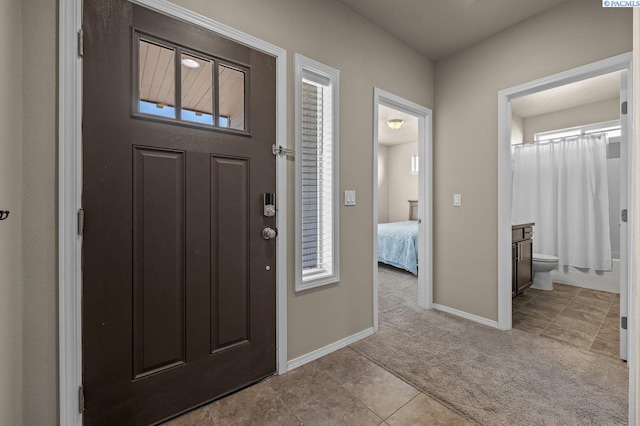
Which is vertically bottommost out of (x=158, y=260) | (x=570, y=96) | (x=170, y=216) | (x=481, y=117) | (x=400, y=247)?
(x=400, y=247)

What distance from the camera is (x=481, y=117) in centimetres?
258

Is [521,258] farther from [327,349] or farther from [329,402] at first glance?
[329,402]

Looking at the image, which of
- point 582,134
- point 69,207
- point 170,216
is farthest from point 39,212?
point 582,134

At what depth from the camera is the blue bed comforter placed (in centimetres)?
414

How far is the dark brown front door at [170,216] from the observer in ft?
4.04

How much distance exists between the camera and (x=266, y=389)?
1632 mm

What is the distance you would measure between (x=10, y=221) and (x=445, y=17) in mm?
3044

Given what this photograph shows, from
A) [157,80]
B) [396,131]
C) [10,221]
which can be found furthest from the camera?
[396,131]

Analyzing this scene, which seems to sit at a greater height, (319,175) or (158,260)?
(319,175)

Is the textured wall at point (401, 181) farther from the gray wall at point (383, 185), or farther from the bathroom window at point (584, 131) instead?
the bathroom window at point (584, 131)

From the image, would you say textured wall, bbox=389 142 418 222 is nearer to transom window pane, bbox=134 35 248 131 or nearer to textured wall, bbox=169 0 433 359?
textured wall, bbox=169 0 433 359

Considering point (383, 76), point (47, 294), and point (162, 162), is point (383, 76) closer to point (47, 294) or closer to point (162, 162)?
point (162, 162)

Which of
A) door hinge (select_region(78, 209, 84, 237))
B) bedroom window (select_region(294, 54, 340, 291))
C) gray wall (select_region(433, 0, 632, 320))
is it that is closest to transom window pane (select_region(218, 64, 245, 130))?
bedroom window (select_region(294, 54, 340, 291))

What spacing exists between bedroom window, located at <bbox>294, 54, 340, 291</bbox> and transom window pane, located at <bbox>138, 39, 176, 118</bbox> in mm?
838
